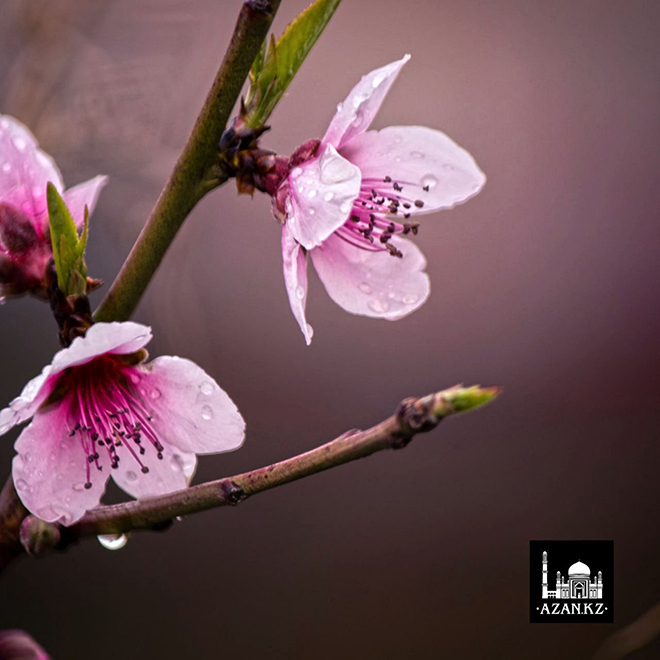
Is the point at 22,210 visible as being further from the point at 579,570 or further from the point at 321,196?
the point at 579,570

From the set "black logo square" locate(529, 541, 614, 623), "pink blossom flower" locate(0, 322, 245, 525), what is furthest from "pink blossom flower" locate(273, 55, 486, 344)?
"black logo square" locate(529, 541, 614, 623)

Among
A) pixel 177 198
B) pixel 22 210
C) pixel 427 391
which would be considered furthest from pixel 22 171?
pixel 427 391

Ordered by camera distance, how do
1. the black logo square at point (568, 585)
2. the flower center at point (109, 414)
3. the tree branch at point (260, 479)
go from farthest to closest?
the black logo square at point (568, 585) < the flower center at point (109, 414) < the tree branch at point (260, 479)

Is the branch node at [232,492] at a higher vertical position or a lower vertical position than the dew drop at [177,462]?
higher

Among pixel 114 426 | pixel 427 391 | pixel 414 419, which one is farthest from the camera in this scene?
pixel 427 391

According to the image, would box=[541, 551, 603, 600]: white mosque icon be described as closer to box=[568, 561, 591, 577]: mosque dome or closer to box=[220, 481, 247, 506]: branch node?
box=[568, 561, 591, 577]: mosque dome

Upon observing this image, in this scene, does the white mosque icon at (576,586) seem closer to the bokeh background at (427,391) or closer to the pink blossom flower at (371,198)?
the pink blossom flower at (371,198)

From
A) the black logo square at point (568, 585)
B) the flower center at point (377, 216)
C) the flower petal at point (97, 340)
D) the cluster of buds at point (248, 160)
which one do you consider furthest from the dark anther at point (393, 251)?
the black logo square at point (568, 585)
